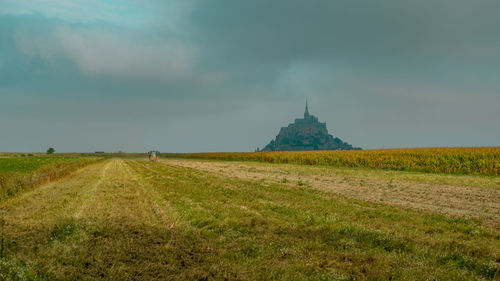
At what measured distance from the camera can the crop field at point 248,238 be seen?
23.6 ft

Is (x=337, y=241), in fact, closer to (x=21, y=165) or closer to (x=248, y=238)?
(x=248, y=238)

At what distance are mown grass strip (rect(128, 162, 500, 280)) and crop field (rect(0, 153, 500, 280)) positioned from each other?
3 cm

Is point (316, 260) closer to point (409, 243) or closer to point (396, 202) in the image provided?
point (409, 243)

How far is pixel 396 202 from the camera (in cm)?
1581

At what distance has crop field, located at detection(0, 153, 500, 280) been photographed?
7199mm

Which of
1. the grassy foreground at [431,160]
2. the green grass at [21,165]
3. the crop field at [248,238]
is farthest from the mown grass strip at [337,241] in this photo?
the grassy foreground at [431,160]

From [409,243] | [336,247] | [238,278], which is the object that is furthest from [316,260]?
[409,243]

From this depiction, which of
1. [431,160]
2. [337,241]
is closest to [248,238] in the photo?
[337,241]

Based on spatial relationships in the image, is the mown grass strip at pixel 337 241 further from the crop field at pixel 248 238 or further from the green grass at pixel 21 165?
the green grass at pixel 21 165

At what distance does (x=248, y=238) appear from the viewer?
9430 mm

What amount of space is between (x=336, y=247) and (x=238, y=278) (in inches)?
127

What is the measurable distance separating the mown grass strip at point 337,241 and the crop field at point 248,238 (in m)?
0.03

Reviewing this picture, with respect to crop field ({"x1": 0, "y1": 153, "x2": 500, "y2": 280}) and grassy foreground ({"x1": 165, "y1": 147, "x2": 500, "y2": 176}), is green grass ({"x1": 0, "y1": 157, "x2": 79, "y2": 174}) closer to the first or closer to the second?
crop field ({"x1": 0, "y1": 153, "x2": 500, "y2": 280})

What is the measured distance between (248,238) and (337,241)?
97.3 inches
